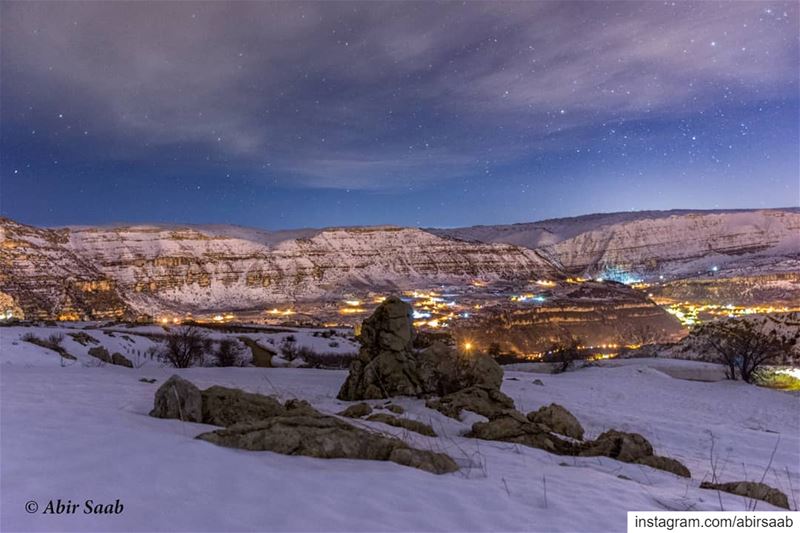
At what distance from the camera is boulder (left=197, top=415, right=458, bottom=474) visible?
5.62 meters

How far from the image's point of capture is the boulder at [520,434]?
8.51 meters

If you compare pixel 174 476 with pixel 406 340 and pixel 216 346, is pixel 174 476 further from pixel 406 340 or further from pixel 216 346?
pixel 216 346

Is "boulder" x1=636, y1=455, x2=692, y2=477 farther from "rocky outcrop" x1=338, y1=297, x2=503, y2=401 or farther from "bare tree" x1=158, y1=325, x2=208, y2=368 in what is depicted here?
"bare tree" x1=158, y1=325, x2=208, y2=368

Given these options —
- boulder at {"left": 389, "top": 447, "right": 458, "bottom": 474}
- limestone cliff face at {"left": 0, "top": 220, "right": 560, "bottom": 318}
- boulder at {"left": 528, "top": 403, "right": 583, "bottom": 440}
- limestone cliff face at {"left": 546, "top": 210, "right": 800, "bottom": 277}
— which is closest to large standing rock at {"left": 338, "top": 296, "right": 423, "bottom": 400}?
boulder at {"left": 528, "top": 403, "right": 583, "bottom": 440}

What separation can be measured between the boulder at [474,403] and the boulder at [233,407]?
4526 mm

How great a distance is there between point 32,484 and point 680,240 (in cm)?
20471

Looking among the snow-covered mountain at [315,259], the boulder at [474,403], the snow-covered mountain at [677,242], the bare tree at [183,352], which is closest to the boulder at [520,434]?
the boulder at [474,403]

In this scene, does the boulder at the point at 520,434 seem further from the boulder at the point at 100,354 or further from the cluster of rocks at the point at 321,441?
the boulder at the point at 100,354

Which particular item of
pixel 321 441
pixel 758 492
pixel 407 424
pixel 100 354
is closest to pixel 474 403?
pixel 407 424

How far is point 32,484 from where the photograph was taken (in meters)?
3.89

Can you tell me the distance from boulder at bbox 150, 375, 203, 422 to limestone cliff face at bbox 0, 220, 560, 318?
81.0 m

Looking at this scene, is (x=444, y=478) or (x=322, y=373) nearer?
(x=444, y=478)

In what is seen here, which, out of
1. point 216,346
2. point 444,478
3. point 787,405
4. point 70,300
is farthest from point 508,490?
point 70,300

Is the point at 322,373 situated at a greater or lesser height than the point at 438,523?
lesser
